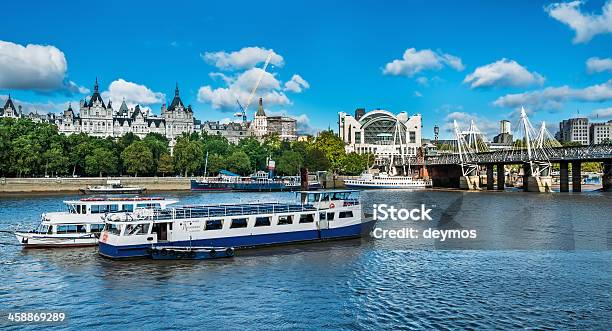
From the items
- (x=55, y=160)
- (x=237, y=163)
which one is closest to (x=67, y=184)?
(x=55, y=160)

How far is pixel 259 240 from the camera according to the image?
172 ft

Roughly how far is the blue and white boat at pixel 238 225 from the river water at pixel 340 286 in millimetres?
1608

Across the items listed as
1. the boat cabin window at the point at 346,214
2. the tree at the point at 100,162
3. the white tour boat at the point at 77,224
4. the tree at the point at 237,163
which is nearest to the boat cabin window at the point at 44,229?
the white tour boat at the point at 77,224

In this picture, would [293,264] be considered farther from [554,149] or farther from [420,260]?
[554,149]

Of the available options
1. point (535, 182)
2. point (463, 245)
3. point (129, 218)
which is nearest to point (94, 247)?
point (129, 218)

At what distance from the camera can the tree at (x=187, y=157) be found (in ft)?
584

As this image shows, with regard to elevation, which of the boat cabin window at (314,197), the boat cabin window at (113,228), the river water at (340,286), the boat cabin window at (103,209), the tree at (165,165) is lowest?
the river water at (340,286)

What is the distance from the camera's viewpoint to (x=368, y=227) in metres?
60.3

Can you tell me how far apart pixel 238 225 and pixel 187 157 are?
13139 centimetres

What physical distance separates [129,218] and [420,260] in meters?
26.0

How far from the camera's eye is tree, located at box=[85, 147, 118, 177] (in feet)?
524

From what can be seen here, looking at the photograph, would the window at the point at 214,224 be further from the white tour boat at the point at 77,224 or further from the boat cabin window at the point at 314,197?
the boat cabin window at the point at 314,197

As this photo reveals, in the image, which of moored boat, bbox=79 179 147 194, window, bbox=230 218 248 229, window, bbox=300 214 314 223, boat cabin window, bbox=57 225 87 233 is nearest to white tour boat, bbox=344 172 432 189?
moored boat, bbox=79 179 147 194

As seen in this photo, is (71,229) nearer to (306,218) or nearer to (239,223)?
(239,223)
